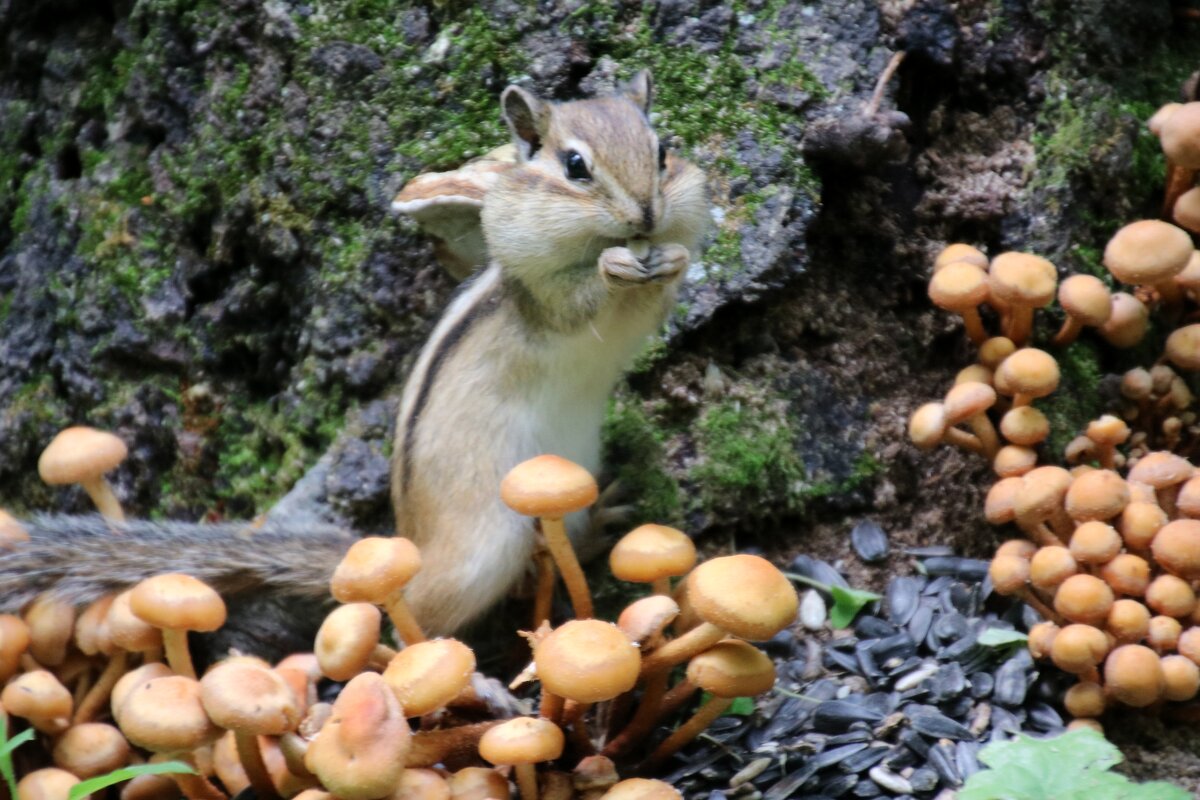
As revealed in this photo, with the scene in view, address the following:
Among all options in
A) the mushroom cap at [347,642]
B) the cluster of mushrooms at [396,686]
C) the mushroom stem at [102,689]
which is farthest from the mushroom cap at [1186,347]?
the mushroom stem at [102,689]

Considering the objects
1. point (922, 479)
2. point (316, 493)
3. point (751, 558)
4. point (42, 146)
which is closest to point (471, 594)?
point (316, 493)

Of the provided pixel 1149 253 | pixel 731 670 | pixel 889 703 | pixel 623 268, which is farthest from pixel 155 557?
pixel 1149 253

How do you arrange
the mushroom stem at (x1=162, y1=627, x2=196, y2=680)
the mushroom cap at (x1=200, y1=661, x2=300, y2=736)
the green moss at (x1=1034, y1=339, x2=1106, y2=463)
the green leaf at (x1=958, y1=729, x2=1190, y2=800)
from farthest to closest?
1. the green moss at (x1=1034, y1=339, x2=1106, y2=463)
2. the mushroom stem at (x1=162, y1=627, x2=196, y2=680)
3. the mushroom cap at (x1=200, y1=661, x2=300, y2=736)
4. the green leaf at (x1=958, y1=729, x2=1190, y2=800)

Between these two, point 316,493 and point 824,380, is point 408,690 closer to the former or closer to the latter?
point 316,493

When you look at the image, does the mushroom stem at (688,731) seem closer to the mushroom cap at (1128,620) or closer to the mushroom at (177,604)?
the mushroom cap at (1128,620)

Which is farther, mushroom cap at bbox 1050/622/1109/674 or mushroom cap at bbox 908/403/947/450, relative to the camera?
mushroom cap at bbox 908/403/947/450

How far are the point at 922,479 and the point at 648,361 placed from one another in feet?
2.27

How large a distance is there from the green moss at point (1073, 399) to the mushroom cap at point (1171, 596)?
600 millimetres

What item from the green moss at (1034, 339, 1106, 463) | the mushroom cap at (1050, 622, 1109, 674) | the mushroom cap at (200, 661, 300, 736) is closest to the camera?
the mushroom cap at (200, 661, 300, 736)

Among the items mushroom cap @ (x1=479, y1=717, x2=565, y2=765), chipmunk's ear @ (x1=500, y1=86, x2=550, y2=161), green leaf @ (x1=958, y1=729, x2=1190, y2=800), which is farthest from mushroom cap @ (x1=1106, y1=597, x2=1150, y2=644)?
chipmunk's ear @ (x1=500, y1=86, x2=550, y2=161)

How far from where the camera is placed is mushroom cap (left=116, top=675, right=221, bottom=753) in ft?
6.53

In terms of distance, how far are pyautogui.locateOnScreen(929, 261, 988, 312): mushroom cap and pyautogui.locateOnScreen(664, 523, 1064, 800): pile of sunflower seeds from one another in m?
0.60

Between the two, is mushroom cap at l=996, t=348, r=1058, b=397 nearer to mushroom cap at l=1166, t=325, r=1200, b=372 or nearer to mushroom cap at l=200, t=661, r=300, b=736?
mushroom cap at l=1166, t=325, r=1200, b=372

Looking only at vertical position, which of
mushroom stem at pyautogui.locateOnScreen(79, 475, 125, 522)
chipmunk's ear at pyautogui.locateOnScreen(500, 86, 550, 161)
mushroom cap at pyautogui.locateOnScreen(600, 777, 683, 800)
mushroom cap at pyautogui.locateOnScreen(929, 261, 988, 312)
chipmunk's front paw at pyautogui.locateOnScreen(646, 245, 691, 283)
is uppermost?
chipmunk's ear at pyautogui.locateOnScreen(500, 86, 550, 161)
